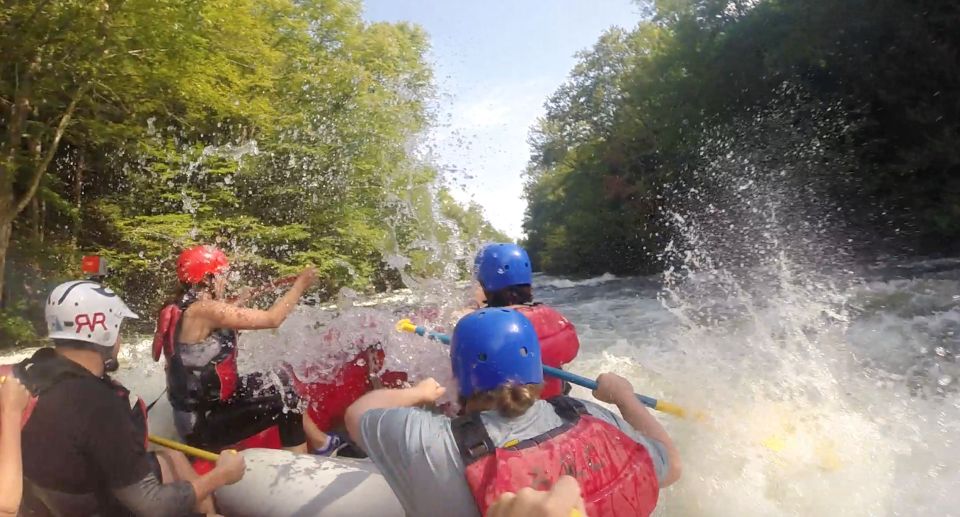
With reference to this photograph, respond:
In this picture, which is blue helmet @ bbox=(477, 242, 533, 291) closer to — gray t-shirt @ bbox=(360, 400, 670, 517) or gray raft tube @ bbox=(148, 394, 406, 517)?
gray raft tube @ bbox=(148, 394, 406, 517)

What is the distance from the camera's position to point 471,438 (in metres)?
1.65

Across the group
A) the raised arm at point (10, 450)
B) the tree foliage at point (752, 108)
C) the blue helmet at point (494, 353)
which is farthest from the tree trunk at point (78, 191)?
the tree foliage at point (752, 108)

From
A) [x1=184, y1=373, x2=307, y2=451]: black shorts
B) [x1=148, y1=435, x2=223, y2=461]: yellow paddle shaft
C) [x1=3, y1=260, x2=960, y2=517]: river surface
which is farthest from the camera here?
[x1=3, y1=260, x2=960, y2=517]: river surface

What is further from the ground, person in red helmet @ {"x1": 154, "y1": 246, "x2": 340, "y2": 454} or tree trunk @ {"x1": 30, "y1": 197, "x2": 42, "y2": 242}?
tree trunk @ {"x1": 30, "y1": 197, "x2": 42, "y2": 242}

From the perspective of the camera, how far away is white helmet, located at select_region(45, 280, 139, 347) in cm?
217

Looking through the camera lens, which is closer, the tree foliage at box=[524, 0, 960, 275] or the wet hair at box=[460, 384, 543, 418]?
the wet hair at box=[460, 384, 543, 418]

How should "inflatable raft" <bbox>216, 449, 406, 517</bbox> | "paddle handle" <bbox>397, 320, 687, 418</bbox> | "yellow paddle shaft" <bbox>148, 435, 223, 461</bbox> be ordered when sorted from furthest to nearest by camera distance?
1. "paddle handle" <bbox>397, 320, 687, 418</bbox>
2. "yellow paddle shaft" <bbox>148, 435, 223, 461</bbox>
3. "inflatable raft" <bbox>216, 449, 406, 517</bbox>

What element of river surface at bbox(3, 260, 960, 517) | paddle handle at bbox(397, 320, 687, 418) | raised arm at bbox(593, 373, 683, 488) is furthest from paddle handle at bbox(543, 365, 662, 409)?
river surface at bbox(3, 260, 960, 517)

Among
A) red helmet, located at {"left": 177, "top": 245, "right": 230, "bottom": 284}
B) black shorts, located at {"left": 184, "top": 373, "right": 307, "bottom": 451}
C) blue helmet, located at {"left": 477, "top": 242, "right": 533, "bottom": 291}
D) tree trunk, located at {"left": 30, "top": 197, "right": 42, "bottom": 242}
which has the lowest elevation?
black shorts, located at {"left": 184, "top": 373, "right": 307, "bottom": 451}

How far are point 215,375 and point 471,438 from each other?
86.4 inches

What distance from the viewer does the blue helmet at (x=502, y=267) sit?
3.27 meters

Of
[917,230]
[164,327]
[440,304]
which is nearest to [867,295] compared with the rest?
[917,230]

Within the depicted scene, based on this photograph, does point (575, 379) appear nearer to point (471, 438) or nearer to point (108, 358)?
point (471, 438)

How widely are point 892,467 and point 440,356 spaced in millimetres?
2662
